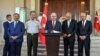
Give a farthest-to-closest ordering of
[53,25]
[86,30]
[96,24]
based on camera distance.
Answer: [96,24] → [86,30] → [53,25]

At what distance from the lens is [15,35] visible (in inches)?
437

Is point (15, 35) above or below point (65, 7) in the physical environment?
below

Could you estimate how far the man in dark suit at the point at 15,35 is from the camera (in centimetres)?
1108

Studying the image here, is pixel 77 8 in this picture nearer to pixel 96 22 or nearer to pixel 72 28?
pixel 96 22

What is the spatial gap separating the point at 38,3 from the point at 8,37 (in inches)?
227

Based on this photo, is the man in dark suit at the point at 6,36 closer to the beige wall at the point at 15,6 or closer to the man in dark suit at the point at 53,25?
the man in dark suit at the point at 53,25

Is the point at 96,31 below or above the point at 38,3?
below

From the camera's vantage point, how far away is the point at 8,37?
1177cm

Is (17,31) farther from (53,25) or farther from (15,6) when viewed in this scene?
(15,6)

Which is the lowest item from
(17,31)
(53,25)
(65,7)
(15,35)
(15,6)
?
(15,35)

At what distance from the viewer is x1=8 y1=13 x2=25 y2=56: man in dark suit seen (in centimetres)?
1108

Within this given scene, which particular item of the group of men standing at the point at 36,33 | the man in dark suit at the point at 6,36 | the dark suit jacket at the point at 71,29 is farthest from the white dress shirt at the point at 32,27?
the dark suit jacket at the point at 71,29

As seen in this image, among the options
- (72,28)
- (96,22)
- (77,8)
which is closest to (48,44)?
(72,28)

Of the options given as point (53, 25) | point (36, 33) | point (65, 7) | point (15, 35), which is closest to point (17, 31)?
point (15, 35)
